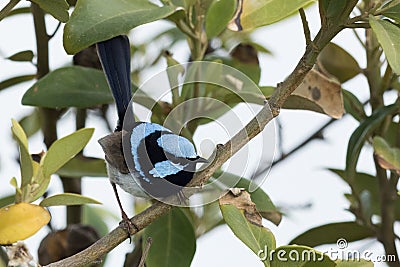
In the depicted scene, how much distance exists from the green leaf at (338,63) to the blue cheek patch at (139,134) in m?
0.35

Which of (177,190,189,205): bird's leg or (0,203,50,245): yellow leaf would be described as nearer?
(0,203,50,245): yellow leaf

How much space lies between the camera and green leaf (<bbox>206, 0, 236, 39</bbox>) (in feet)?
4.46

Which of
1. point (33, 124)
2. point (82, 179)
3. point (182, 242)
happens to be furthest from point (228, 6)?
point (33, 124)

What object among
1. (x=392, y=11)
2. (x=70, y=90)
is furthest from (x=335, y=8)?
(x=70, y=90)

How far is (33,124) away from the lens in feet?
6.31

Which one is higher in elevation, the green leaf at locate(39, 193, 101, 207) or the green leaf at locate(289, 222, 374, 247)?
the green leaf at locate(39, 193, 101, 207)

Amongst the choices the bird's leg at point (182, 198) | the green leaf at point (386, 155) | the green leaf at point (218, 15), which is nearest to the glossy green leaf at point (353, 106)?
the green leaf at point (386, 155)

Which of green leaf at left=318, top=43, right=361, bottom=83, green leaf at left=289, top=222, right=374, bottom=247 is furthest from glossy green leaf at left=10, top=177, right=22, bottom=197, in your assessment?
green leaf at left=318, top=43, right=361, bottom=83

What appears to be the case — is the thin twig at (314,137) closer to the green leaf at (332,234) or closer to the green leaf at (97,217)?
the green leaf at (332,234)

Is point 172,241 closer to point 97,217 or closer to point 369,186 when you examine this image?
point 369,186

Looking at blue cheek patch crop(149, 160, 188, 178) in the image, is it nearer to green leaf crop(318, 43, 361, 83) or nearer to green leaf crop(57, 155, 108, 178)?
green leaf crop(57, 155, 108, 178)

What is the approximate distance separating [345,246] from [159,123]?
40cm

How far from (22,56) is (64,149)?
28cm

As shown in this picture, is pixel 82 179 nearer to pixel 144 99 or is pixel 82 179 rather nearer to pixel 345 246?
pixel 144 99
